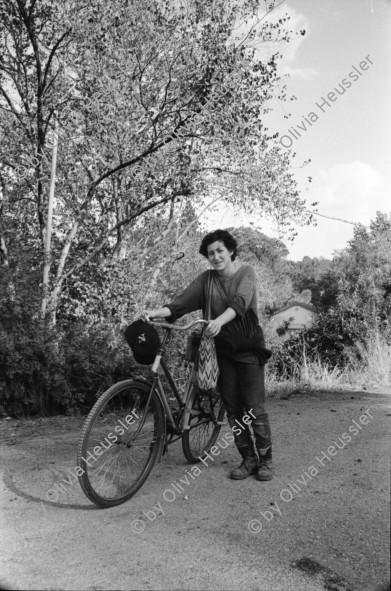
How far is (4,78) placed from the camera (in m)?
8.71

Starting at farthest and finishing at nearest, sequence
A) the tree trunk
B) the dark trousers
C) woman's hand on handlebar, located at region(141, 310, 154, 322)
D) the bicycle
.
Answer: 1. the tree trunk
2. the dark trousers
3. woman's hand on handlebar, located at region(141, 310, 154, 322)
4. the bicycle

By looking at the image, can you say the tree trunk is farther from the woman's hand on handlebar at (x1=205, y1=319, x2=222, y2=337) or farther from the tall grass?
the woman's hand on handlebar at (x1=205, y1=319, x2=222, y2=337)

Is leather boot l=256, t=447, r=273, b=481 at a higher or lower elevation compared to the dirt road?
higher

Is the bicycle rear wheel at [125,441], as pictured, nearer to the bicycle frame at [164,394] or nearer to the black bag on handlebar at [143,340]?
Answer: the bicycle frame at [164,394]

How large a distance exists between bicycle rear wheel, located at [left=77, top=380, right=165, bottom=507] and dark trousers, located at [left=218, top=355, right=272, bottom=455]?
22.9 inches

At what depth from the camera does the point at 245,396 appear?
3.79 metres

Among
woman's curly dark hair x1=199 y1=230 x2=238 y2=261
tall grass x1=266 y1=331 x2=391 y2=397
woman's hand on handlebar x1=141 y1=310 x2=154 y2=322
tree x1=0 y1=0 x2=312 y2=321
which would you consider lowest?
tall grass x1=266 y1=331 x2=391 y2=397

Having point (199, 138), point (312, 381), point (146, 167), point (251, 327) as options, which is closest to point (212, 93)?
point (199, 138)

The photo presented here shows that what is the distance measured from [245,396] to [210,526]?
1100 millimetres

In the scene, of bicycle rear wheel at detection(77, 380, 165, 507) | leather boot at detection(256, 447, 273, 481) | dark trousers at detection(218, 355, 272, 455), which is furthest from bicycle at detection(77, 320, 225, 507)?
leather boot at detection(256, 447, 273, 481)

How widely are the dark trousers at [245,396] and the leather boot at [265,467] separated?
0.03m

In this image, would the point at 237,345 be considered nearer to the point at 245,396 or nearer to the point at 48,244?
the point at 245,396

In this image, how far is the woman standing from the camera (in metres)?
3.71

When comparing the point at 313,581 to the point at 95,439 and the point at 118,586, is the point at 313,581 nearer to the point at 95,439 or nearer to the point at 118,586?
the point at 118,586
